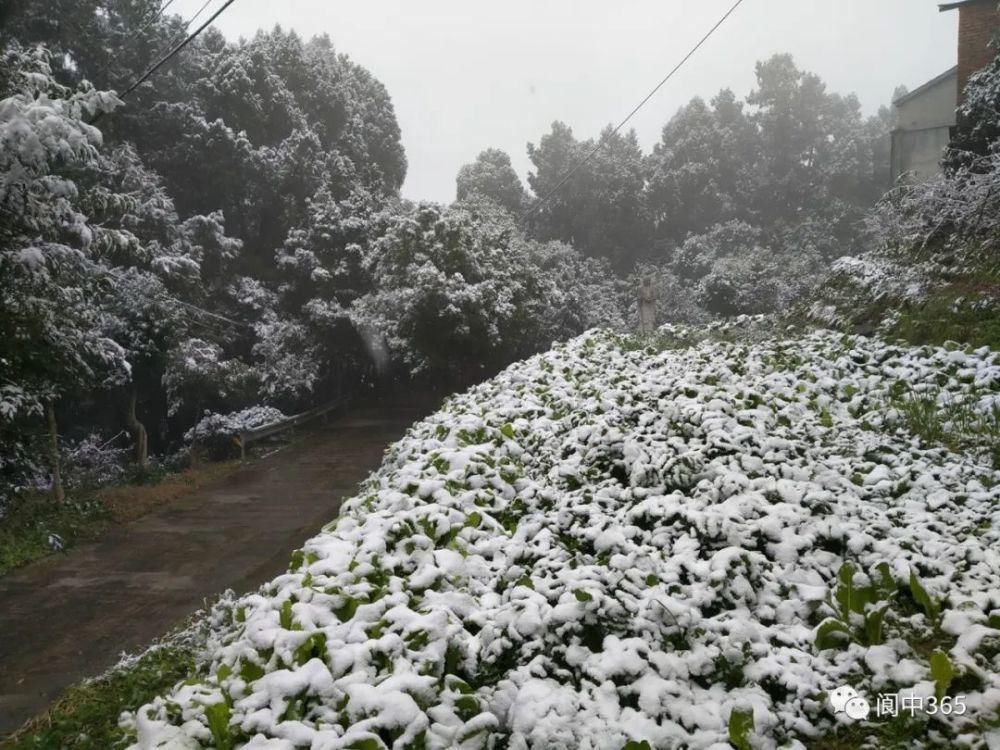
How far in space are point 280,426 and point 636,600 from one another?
15.1 m

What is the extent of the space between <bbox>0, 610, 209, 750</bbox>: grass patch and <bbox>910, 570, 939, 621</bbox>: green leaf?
11.7ft

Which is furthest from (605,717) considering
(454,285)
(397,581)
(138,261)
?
(138,261)

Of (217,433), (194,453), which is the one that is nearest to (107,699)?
(194,453)

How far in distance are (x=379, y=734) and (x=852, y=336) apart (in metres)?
6.91

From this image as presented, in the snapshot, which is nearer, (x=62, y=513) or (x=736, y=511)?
(x=736, y=511)

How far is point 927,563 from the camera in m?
3.21

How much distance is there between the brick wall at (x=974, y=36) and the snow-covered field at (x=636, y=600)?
53.0 ft

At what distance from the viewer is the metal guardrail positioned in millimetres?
15039

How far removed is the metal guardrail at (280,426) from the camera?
1504 cm

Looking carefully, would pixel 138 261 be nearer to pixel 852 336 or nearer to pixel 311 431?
pixel 311 431

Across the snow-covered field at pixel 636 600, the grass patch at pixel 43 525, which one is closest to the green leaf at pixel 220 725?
the snow-covered field at pixel 636 600

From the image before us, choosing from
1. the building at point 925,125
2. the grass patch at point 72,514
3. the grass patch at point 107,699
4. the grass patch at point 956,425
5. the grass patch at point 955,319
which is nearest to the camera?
the grass patch at point 107,699

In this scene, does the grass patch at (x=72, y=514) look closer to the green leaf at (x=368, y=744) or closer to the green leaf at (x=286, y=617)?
the green leaf at (x=286, y=617)

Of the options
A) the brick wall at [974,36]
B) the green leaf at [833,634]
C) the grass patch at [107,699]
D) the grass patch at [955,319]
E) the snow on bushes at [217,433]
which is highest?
the brick wall at [974,36]
